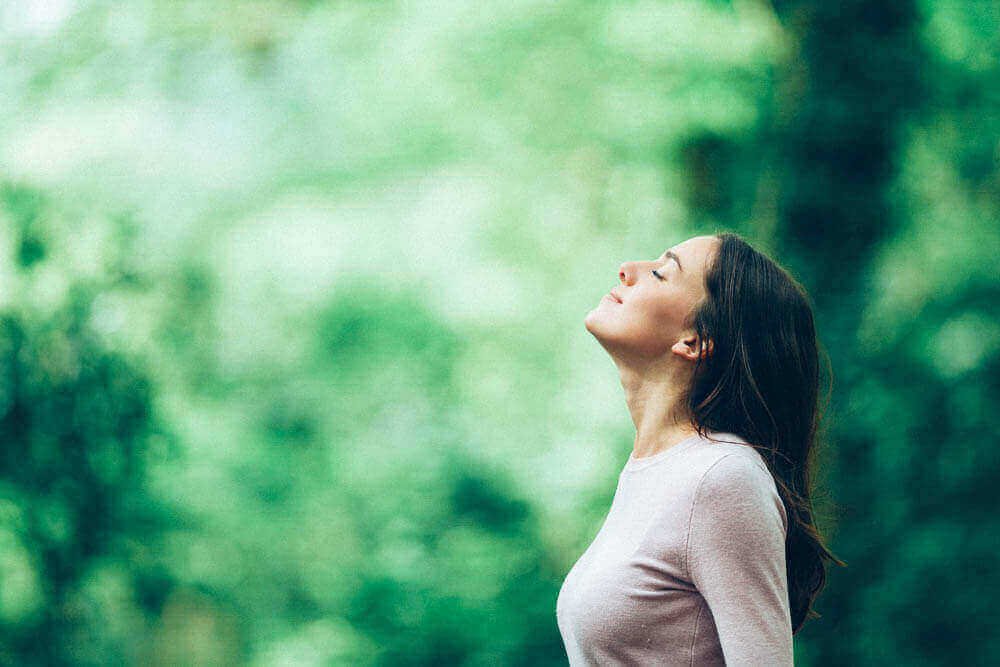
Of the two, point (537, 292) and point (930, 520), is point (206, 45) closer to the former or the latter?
point (537, 292)

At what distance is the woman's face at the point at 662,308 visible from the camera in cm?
104

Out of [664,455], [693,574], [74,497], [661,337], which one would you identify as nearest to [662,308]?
[661,337]

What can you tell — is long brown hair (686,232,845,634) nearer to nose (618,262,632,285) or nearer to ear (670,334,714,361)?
ear (670,334,714,361)

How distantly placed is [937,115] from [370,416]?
1777 millimetres

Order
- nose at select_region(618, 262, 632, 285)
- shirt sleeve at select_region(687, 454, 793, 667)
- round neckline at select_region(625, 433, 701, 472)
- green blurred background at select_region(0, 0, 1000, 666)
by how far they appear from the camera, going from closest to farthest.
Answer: shirt sleeve at select_region(687, 454, 793, 667) < round neckline at select_region(625, 433, 701, 472) < nose at select_region(618, 262, 632, 285) < green blurred background at select_region(0, 0, 1000, 666)

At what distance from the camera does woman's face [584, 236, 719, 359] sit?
104 cm

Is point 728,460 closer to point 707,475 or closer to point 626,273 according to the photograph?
point 707,475

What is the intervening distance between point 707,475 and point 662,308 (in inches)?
9.0

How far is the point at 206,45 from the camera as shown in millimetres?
2705

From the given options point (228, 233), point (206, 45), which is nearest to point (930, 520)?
point (228, 233)

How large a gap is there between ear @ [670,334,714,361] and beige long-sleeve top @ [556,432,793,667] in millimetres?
91

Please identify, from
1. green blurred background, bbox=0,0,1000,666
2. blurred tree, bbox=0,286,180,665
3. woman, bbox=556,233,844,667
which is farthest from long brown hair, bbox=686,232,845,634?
blurred tree, bbox=0,286,180,665

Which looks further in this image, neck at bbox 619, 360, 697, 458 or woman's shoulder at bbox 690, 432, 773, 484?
neck at bbox 619, 360, 697, 458

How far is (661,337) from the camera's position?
3.47 ft
